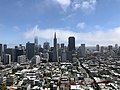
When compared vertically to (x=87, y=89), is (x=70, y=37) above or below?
above

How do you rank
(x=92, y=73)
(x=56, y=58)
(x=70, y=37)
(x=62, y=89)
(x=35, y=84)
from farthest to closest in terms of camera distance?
(x=70, y=37)
(x=56, y=58)
(x=92, y=73)
(x=35, y=84)
(x=62, y=89)

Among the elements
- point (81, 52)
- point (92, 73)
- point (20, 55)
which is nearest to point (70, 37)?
point (81, 52)

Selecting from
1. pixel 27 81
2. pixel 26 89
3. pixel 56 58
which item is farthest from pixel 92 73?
pixel 56 58

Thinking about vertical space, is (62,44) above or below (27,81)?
above

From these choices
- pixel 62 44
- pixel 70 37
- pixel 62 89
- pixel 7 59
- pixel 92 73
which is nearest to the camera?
pixel 62 89

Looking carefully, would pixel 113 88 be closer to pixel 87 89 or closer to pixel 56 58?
pixel 87 89

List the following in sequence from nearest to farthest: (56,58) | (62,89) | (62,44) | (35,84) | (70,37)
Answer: (62,89)
(35,84)
(56,58)
(70,37)
(62,44)

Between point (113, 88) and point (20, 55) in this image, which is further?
point (20, 55)

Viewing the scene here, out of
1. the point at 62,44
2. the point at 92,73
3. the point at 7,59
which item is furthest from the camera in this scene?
the point at 62,44

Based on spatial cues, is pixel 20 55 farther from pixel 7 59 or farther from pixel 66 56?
pixel 66 56
